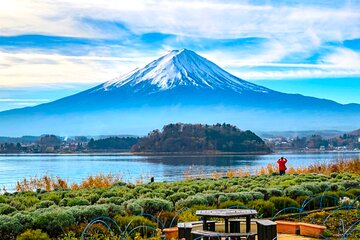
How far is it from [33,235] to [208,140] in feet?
303

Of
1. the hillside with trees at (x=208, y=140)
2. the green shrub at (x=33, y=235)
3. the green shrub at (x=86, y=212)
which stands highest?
the hillside with trees at (x=208, y=140)

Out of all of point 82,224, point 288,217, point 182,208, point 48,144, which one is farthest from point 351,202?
point 48,144

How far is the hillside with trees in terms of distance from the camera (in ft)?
327

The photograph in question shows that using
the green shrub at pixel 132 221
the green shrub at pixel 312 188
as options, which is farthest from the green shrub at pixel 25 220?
the green shrub at pixel 312 188

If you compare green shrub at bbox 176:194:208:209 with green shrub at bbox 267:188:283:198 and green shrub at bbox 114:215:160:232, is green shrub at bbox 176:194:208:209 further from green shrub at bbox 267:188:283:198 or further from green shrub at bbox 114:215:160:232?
green shrub at bbox 267:188:283:198

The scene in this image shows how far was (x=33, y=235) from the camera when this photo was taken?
938 centimetres

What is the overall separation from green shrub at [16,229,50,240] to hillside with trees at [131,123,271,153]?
293 feet

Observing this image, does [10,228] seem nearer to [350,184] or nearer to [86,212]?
[86,212]

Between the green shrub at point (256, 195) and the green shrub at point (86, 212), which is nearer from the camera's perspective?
the green shrub at point (86, 212)

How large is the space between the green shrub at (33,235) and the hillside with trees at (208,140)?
89398mm

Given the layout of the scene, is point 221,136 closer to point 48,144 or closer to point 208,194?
point 48,144

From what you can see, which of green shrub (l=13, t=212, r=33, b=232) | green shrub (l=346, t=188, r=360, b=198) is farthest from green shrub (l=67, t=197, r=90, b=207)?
green shrub (l=346, t=188, r=360, b=198)

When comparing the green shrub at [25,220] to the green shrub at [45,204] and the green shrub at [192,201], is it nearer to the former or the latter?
the green shrub at [45,204]

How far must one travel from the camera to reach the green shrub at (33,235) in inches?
367
